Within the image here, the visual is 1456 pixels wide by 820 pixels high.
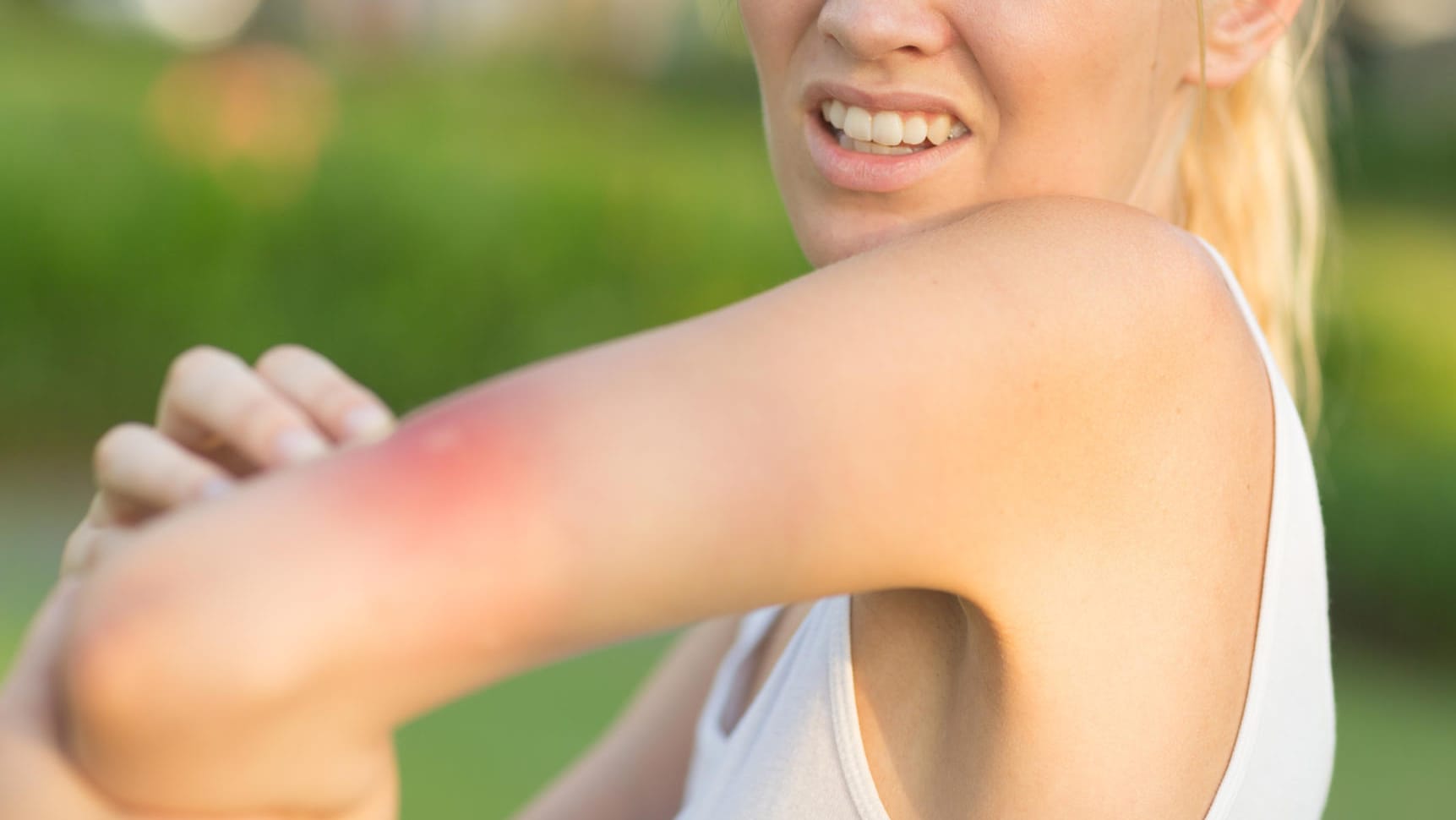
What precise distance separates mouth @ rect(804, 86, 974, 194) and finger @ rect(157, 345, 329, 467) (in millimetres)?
566

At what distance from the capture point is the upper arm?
2105 mm

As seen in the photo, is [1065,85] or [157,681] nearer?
[157,681]

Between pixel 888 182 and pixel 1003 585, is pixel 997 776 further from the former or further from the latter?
pixel 888 182

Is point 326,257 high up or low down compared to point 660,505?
down

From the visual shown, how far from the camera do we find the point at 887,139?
4.58 feet

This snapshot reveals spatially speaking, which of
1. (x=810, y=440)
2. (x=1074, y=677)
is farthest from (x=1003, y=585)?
(x=810, y=440)

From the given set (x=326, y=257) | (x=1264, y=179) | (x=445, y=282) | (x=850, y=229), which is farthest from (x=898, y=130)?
(x=326, y=257)

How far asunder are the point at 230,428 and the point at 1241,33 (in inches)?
41.0

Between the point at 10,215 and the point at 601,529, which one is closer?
the point at 601,529

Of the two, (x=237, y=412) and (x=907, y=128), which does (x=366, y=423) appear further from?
(x=907, y=128)

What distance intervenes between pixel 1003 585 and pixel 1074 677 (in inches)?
4.6

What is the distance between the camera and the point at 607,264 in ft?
27.8

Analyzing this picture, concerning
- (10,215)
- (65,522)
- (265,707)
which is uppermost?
(265,707)

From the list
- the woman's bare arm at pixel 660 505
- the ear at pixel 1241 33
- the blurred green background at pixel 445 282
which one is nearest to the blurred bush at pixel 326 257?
the blurred green background at pixel 445 282
